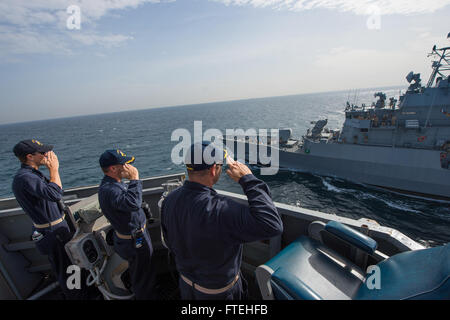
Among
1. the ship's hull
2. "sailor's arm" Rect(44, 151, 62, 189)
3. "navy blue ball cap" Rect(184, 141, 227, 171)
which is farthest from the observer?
the ship's hull

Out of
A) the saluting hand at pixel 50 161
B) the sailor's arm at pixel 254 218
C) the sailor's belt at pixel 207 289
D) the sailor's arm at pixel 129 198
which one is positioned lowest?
the sailor's belt at pixel 207 289

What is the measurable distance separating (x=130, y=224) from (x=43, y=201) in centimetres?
122

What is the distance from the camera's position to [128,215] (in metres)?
2.43

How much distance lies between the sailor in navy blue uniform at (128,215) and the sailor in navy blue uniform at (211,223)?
2.62 feet

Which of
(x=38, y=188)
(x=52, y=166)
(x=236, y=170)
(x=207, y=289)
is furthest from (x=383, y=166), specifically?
(x=38, y=188)

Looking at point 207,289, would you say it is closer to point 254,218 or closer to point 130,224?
point 254,218

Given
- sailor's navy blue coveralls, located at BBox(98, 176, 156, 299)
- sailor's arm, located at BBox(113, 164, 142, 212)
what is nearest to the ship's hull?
sailor's navy blue coveralls, located at BBox(98, 176, 156, 299)

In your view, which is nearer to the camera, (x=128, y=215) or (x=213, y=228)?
(x=213, y=228)

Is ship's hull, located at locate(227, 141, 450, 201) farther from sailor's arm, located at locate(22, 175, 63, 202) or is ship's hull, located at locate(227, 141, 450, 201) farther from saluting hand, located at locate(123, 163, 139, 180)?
sailor's arm, located at locate(22, 175, 63, 202)

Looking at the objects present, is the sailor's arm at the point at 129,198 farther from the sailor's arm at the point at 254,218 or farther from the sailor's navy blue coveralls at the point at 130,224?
the sailor's arm at the point at 254,218

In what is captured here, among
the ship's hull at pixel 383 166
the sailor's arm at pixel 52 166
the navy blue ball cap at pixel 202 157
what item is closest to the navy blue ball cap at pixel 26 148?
the sailor's arm at pixel 52 166

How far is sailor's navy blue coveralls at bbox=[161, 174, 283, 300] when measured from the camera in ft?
4.34

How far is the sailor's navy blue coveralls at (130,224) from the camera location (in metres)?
2.22
